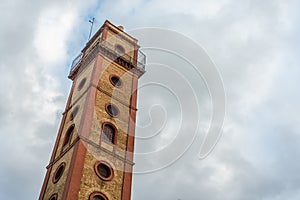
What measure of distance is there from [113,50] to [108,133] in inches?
375

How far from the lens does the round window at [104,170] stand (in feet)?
75.6

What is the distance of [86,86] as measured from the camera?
29.3 m

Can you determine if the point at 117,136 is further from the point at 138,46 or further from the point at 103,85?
the point at 138,46

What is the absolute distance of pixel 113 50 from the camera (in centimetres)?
3272

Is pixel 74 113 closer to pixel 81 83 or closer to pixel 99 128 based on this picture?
pixel 99 128

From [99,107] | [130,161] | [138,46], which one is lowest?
[130,161]

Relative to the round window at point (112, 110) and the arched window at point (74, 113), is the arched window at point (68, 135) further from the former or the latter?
the round window at point (112, 110)

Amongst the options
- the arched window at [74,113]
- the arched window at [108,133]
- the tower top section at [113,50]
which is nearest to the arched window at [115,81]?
the tower top section at [113,50]

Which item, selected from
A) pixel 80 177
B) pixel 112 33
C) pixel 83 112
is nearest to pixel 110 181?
pixel 80 177

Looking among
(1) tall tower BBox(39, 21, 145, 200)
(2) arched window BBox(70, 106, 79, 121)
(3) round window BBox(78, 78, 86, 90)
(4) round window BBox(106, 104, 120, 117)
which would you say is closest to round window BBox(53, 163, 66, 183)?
(1) tall tower BBox(39, 21, 145, 200)

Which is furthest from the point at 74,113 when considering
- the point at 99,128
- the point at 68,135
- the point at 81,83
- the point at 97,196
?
the point at 97,196

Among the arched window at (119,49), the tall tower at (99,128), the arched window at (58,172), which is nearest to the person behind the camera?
the tall tower at (99,128)

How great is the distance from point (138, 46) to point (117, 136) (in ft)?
43.2

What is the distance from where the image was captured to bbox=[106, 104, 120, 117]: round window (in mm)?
27344
